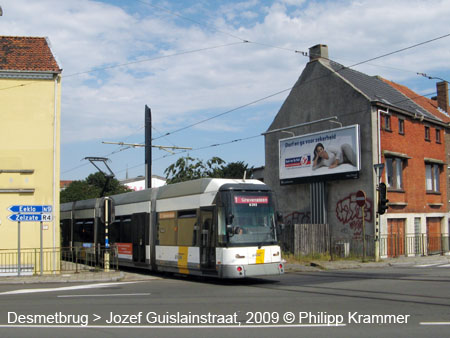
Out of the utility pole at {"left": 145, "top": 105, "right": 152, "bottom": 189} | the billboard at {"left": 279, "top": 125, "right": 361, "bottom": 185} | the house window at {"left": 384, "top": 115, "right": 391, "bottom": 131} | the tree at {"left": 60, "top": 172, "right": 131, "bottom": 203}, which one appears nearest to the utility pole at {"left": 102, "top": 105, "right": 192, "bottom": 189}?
the utility pole at {"left": 145, "top": 105, "right": 152, "bottom": 189}

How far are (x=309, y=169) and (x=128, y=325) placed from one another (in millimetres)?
23566

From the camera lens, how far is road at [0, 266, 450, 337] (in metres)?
8.15

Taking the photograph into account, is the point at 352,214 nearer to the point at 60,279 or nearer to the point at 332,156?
the point at 332,156

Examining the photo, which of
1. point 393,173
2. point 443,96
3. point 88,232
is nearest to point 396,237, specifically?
point 393,173

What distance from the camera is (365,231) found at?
28234 millimetres

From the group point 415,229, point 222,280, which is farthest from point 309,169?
point 222,280

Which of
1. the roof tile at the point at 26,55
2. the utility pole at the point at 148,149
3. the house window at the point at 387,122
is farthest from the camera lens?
the house window at the point at 387,122

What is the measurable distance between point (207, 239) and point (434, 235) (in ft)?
72.6

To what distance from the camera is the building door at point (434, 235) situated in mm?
32469

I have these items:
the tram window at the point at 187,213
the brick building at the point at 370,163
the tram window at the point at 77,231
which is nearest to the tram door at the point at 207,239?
the tram window at the point at 187,213

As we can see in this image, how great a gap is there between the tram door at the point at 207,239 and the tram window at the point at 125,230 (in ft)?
19.4

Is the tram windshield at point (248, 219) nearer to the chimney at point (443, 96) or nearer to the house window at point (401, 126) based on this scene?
the house window at point (401, 126)

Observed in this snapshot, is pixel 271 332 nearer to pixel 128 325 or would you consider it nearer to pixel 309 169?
pixel 128 325

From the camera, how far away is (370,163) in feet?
93.4
